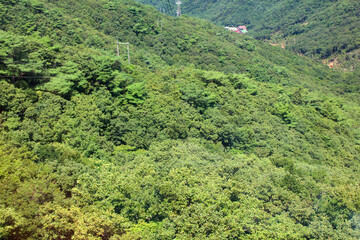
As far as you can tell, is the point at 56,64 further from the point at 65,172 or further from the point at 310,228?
the point at 310,228

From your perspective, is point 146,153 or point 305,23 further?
point 305,23

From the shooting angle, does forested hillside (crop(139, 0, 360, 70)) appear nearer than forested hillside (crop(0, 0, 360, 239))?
No

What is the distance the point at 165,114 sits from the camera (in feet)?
81.4

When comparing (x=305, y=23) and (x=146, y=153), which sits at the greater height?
(x=305, y=23)

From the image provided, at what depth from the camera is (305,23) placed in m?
150

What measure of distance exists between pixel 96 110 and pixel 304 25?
155104mm

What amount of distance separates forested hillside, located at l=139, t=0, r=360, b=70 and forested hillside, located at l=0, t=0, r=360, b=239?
91785 mm

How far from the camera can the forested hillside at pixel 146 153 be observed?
1161cm

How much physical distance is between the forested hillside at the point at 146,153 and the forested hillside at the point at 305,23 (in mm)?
91785

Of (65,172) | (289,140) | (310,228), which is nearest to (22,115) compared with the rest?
(65,172)

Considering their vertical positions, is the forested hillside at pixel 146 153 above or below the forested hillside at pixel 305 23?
below

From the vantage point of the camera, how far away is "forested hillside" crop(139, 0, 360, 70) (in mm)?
118006

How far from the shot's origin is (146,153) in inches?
772

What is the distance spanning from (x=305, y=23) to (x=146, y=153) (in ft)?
521
